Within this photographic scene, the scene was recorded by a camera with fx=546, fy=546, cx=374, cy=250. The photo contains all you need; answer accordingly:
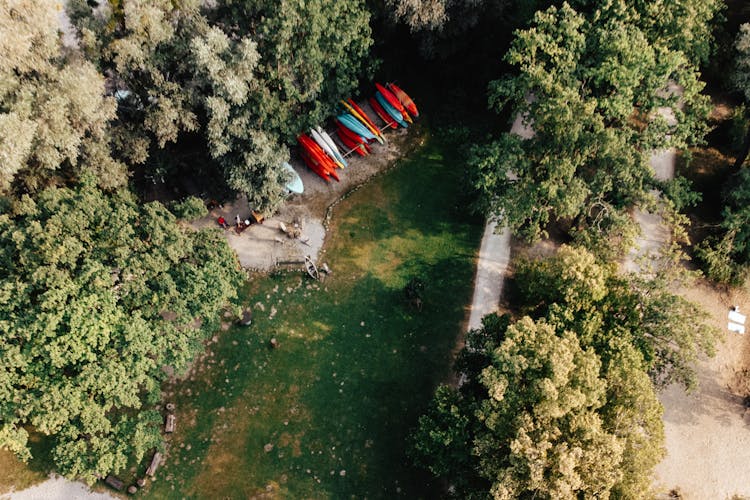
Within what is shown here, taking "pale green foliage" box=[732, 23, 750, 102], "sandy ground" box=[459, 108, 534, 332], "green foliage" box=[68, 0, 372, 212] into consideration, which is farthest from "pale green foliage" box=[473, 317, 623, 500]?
"pale green foliage" box=[732, 23, 750, 102]

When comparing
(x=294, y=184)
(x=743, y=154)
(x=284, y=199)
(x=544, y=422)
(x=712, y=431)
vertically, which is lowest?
(x=544, y=422)

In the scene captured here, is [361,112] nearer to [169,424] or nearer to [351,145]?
[351,145]

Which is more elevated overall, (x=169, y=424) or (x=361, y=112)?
(x=361, y=112)

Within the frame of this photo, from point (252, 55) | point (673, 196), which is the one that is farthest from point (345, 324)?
point (673, 196)

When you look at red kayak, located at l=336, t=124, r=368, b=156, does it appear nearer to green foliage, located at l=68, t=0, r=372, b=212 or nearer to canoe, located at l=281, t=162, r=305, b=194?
Result: green foliage, located at l=68, t=0, r=372, b=212

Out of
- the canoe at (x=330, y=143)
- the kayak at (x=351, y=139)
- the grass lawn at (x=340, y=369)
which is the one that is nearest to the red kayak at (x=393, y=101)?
the kayak at (x=351, y=139)

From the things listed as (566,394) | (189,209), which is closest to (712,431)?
(566,394)

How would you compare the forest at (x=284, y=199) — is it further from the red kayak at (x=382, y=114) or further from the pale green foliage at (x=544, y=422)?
the red kayak at (x=382, y=114)
